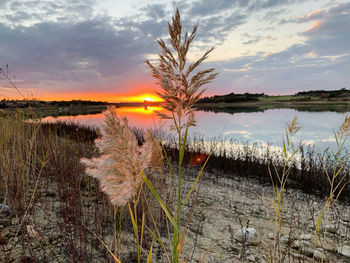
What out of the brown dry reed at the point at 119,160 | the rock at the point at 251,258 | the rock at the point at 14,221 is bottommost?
the rock at the point at 251,258

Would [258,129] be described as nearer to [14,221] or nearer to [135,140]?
[14,221]

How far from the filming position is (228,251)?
11.3 ft

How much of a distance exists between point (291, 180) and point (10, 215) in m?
9.54

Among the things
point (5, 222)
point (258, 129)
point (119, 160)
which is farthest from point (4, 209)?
point (258, 129)

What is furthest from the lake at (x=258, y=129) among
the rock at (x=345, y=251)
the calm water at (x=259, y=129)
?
the rock at (x=345, y=251)

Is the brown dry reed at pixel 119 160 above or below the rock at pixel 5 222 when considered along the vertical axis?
above

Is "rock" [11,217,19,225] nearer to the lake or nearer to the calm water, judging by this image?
the lake

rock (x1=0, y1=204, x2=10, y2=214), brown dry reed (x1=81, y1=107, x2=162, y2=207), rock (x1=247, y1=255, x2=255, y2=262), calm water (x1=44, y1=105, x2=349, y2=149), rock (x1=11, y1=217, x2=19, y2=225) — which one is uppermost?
brown dry reed (x1=81, y1=107, x2=162, y2=207)

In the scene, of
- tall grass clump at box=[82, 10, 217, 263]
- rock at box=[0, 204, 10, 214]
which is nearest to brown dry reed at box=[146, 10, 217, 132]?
tall grass clump at box=[82, 10, 217, 263]

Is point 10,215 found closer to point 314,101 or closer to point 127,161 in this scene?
point 127,161

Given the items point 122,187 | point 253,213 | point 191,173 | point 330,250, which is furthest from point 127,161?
point 191,173

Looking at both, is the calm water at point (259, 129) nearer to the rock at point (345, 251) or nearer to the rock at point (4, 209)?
the rock at point (345, 251)

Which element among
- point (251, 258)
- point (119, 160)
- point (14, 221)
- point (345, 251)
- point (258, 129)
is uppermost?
point (119, 160)

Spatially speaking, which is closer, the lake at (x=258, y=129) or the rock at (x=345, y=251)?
the rock at (x=345, y=251)
